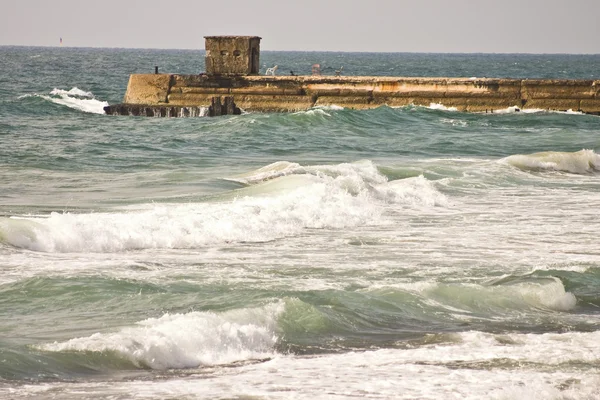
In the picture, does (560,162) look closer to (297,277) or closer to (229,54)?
(297,277)

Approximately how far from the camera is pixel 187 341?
714 cm

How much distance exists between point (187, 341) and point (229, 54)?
24.1 m

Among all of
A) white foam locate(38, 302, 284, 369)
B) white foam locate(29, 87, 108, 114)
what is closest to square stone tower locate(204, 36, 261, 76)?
white foam locate(29, 87, 108, 114)

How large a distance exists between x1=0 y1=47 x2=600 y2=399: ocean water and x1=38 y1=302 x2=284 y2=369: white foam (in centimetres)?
2

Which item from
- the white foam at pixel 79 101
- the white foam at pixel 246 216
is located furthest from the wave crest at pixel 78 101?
the white foam at pixel 246 216

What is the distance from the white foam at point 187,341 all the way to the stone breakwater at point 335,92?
23417mm

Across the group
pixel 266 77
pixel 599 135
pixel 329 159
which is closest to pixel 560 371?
pixel 329 159

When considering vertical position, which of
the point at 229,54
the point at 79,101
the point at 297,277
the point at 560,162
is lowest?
the point at 79,101

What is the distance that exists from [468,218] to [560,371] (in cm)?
635

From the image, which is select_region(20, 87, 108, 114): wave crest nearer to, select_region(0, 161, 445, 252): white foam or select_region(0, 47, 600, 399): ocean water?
select_region(0, 47, 600, 399): ocean water

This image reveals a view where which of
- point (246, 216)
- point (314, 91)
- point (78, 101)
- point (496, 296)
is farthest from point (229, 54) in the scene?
point (496, 296)

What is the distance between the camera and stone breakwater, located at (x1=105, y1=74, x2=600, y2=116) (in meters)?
30.7

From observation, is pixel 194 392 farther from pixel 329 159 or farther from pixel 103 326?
pixel 329 159

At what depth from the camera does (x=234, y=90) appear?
3103 centimetres
